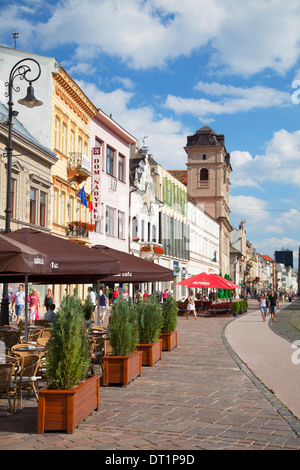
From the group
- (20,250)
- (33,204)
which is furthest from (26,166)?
(20,250)

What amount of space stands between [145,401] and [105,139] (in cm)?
2962

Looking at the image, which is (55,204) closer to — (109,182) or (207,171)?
(109,182)

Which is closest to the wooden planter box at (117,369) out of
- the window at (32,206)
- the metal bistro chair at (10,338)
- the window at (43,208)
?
the metal bistro chair at (10,338)

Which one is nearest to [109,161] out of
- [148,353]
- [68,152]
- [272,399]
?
[68,152]

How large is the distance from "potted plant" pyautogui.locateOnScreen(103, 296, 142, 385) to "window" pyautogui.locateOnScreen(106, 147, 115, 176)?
2708 cm

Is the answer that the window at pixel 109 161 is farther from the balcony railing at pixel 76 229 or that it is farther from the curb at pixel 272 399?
the curb at pixel 272 399

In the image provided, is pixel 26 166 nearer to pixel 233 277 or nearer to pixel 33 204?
pixel 33 204

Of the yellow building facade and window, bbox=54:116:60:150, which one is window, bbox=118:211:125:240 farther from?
window, bbox=54:116:60:150

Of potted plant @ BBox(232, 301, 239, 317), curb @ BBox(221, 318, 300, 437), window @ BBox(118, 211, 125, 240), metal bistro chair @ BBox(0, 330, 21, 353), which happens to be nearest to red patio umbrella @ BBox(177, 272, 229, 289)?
potted plant @ BBox(232, 301, 239, 317)

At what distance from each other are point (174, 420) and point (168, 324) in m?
8.27

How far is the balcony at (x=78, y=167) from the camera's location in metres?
29.9

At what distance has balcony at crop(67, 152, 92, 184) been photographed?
98.0ft

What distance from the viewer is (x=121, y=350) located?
9766 millimetres
